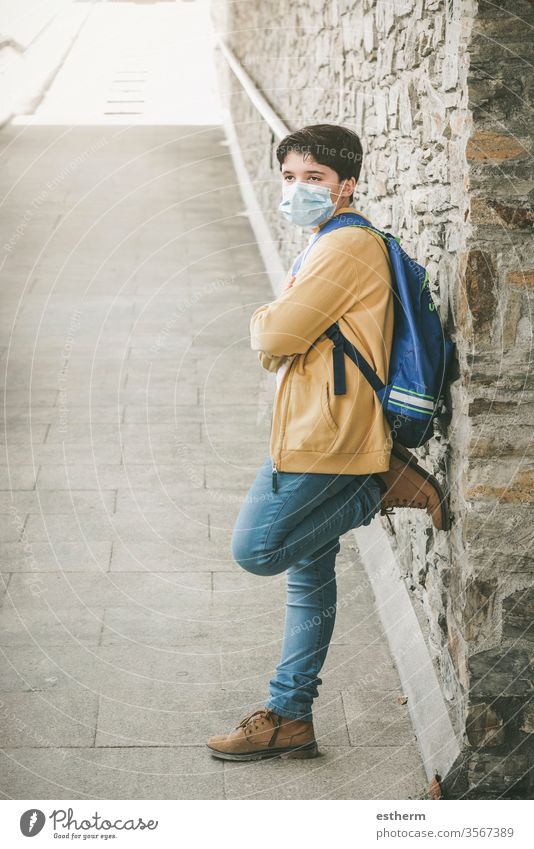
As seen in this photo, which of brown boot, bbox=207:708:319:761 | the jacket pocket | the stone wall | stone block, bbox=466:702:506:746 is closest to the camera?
the stone wall

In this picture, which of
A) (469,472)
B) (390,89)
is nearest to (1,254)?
(390,89)

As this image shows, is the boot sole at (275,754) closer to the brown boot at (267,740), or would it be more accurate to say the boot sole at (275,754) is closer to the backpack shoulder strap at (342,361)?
the brown boot at (267,740)

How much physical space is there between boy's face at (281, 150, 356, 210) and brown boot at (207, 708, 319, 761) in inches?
49.8

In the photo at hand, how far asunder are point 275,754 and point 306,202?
1353 millimetres

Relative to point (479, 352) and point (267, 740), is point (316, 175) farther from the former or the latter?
point (267, 740)

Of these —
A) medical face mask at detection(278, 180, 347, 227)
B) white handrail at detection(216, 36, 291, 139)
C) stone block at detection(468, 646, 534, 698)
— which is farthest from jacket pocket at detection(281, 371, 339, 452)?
white handrail at detection(216, 36, 291, 139)

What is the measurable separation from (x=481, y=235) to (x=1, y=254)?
6.10m

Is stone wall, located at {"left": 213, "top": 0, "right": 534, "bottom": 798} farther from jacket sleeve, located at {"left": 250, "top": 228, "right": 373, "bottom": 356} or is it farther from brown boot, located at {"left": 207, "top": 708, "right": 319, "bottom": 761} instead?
brown boot, located at {"left": 207, "top": 708, "right": 319, "bottom": 761}

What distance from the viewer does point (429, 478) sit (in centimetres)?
255

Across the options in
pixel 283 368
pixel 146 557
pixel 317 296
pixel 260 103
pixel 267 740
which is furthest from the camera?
pixel 260 103

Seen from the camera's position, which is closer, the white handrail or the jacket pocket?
the jacket pocket

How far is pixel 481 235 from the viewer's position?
89.7 inches

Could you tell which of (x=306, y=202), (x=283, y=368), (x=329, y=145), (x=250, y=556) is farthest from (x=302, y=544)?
(x=329, y=145)

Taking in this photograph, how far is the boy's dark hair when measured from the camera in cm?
242
